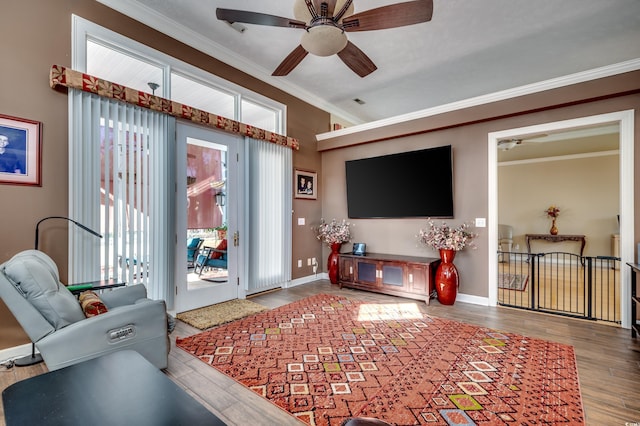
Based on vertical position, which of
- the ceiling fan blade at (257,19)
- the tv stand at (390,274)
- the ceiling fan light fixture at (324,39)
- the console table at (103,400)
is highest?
the ceiling fan blade at (257,19)

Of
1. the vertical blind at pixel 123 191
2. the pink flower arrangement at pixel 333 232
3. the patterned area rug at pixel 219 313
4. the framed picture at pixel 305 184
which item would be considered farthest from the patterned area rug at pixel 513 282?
the vertical blind at pixel 123 191

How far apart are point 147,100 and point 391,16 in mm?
2671

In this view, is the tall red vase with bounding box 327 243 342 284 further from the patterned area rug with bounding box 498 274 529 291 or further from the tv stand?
the patterned area rug with bounding box 498 274 529 291

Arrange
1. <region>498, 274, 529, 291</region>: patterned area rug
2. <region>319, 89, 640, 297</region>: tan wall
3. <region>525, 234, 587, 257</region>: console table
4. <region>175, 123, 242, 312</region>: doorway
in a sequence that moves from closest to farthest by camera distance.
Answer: <region>319, 89, 640, 297</region>: tan wall
<region>175, 123, 242, 312</region>: doorway
<region>498, 274, 529, 291</region>: patterned area rug
<region>525, 234, 587, 257</region>: console table

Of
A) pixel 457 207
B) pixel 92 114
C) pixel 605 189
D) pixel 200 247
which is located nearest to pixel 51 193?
pixel 92 114

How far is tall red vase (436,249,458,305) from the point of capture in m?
4.12

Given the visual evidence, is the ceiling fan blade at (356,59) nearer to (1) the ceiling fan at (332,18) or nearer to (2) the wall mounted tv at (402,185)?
(1) the ceiling fan at (332,18)

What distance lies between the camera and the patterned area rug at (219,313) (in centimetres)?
342

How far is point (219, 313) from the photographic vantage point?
3.74m

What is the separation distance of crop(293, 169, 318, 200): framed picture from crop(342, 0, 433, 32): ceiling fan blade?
3.18 metres

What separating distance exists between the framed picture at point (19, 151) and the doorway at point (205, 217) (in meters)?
1.32

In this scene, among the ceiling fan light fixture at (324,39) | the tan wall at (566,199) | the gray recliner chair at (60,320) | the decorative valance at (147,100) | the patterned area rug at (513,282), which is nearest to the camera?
the gray recliner chair at (60,320)

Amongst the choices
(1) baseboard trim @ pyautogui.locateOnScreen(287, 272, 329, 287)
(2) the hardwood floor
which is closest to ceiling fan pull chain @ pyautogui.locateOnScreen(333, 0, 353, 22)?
(2) the hardwood floor

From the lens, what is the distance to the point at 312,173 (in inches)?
227
